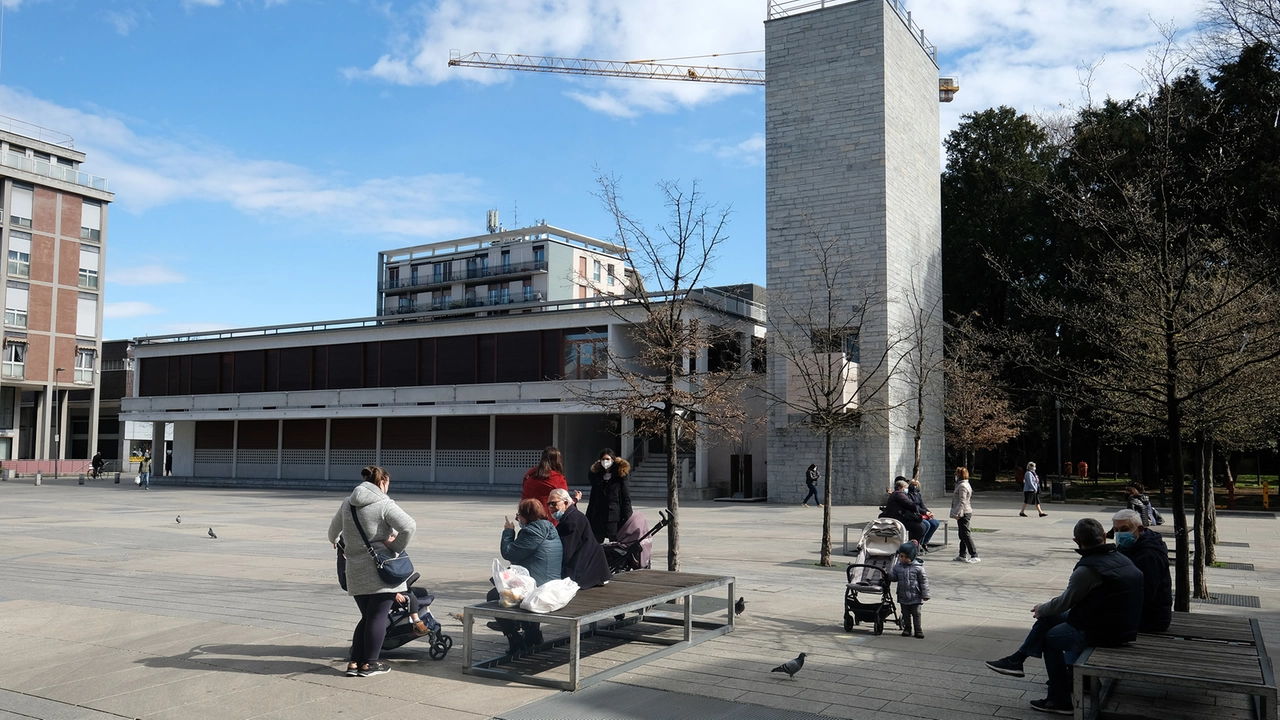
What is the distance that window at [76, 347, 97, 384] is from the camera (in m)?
65.1

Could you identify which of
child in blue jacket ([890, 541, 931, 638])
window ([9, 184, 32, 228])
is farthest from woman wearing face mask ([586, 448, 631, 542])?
window ([9, 184, 32, 228])

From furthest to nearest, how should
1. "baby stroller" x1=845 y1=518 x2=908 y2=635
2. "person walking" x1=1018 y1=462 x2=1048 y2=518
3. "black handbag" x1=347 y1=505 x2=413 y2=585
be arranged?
"person walking" x1=1018 y1=462 x2=1048 y2=518 → "baby stroller" x1=845 y1=518 x2=908 y2=635 → "black handbag" x1=347 y1=505 x2=413 y2=585

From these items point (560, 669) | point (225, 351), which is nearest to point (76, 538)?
point (560, 669)

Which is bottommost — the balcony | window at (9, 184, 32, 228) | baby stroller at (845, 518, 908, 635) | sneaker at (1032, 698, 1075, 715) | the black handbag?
sneaker at (1032, 698, 1075, 715)

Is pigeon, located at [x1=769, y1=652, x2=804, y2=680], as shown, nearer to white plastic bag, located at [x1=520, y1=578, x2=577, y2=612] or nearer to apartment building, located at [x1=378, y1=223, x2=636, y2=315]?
white plastic bag, located at [x1=520, y1=578, x2=577, y2=612]

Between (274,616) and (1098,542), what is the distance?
8.33 meters

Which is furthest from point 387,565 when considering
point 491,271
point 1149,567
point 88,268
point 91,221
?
point 491,271

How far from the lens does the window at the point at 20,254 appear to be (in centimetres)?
6100

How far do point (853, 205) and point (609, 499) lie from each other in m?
25.9

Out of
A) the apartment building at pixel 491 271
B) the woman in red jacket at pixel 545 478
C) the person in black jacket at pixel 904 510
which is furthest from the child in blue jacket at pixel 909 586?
the apartment building at pixel 491 271

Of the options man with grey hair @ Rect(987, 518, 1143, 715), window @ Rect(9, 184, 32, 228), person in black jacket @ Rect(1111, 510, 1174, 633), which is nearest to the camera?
man with grey hair @ Rect(987, 518, 1143, 715)

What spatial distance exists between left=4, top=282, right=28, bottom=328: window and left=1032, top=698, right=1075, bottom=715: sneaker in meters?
68.8

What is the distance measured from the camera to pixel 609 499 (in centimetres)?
1096

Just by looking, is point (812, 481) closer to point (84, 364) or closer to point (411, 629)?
point (411, 629)
